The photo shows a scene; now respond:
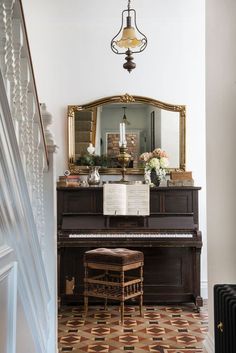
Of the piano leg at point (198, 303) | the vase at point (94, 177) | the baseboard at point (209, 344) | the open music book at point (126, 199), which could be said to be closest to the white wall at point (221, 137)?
the baseboard at point (209, 344)

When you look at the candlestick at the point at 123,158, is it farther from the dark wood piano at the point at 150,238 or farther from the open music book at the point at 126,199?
the dark wood piano at the point at 150,238

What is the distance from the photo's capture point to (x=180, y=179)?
5344 millimetres

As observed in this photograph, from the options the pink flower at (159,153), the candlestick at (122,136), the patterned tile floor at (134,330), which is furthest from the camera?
the pink flower at (159,153)

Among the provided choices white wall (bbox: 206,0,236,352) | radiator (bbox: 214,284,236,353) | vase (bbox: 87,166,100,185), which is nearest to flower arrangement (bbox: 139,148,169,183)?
vase (bbox: 87,166,100,185)

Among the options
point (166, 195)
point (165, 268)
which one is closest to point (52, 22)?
point (166, 195)

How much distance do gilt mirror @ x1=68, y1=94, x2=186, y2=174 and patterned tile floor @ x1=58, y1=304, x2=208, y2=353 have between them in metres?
1.65

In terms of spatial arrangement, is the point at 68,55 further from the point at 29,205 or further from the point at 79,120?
the point at 29,205

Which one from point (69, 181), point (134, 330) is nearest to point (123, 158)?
point (69, 181)

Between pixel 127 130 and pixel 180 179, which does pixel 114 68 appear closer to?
pixel 127 130

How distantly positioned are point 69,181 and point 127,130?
93 cm

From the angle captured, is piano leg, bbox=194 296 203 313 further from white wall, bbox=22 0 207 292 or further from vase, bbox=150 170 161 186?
vase, bbox=150 170 161 186

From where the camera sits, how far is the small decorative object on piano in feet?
A: 17.3

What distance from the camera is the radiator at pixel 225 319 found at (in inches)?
85.4

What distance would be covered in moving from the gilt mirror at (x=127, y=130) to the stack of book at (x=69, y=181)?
0.16 metres
